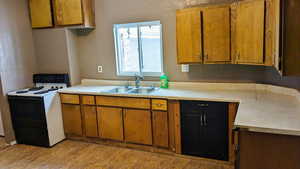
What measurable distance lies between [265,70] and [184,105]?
44.8 inches

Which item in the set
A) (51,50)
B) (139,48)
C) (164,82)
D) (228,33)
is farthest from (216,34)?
(51,50)

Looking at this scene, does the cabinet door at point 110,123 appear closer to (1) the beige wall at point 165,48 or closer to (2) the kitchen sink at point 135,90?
(2) the kitchen sink at point 135,90

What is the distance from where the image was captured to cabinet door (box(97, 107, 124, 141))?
3336 mm

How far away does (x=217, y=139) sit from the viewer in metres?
2.80

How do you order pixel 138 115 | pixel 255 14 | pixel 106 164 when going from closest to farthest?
pixel 255 14 < pixel 106 164 < pixel 138 115

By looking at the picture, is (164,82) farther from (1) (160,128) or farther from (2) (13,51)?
(2) (13,51)

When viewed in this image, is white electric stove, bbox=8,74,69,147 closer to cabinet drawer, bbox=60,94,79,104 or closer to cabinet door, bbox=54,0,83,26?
cabinet drawer, bbox=60,94,79,104

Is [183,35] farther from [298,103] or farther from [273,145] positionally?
[273,145]

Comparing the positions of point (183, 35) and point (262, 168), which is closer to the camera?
point (262, 168)

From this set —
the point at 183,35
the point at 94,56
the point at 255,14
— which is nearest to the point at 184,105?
the point at 183,35

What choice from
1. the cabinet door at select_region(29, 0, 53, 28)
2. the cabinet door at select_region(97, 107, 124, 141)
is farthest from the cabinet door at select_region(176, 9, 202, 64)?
the cabinet door at select_region(29, 0, 53, 28)

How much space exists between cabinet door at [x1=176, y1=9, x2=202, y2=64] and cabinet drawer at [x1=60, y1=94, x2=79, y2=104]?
166cm

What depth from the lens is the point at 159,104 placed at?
3041 millimetres

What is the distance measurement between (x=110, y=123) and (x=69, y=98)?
2.54ft
